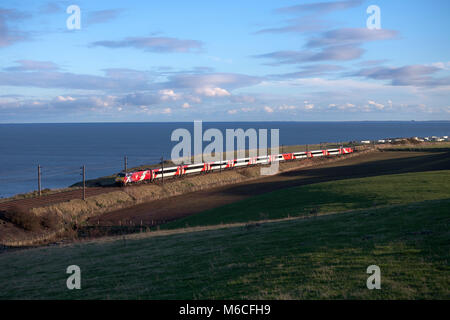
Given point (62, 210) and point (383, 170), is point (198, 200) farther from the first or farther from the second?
point (383, 170)

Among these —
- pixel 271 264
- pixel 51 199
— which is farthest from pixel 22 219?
pixel 271 264

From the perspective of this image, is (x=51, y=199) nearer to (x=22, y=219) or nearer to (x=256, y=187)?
(x=22, y=219)

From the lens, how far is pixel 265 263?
12.4 meters

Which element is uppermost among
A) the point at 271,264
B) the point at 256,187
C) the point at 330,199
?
the point at 256,187

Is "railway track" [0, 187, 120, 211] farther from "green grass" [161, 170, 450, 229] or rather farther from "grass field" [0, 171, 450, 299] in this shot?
"grass field" [0, 171, 450, 299]

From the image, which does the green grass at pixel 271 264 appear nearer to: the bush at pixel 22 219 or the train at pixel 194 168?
the bush at pixel 22 219

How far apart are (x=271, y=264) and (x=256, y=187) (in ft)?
138

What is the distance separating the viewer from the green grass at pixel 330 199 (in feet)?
93.5

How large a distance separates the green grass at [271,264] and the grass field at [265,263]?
0.03m

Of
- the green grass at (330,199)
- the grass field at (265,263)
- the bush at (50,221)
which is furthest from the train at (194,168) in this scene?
the grass field at (265,263)

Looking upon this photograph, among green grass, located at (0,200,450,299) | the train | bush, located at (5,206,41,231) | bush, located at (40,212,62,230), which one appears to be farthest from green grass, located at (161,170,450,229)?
the train

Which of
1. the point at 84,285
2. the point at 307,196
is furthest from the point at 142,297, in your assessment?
the point at 307,196
